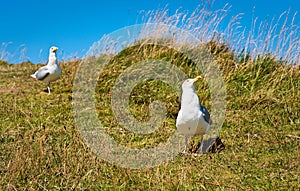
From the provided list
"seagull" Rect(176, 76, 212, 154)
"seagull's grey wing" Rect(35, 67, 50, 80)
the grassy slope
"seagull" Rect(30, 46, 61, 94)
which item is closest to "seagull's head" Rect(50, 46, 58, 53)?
"seagull" Rect(30, 46, 61, 94)

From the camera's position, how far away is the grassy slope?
3.64 meters

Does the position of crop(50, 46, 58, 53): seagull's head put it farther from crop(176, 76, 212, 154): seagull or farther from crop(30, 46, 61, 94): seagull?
crop(176, 76, 212, 154): seagull

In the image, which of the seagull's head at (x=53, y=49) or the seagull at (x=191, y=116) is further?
the seagull's head at (x=53, y=49)

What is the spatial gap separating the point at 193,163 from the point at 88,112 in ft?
8.74

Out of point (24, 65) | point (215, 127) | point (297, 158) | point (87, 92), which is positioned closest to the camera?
point (297, 158)

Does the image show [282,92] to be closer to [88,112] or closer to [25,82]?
[88,112]

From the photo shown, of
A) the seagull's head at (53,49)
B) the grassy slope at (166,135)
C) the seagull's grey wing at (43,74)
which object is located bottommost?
the grassy slope at (166,135)

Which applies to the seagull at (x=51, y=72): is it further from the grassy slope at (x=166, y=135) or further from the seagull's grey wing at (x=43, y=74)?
the grassy slope at (x=166, y=135)

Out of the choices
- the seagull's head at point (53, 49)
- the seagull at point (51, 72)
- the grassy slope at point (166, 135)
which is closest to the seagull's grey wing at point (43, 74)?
the seagull at point (51, 72)

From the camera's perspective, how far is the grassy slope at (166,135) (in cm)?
364

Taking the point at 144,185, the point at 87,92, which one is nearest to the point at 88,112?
the point at 87,92

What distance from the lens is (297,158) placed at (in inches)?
182

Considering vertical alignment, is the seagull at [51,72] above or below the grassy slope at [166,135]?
above

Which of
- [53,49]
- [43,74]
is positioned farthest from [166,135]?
[53,49]
